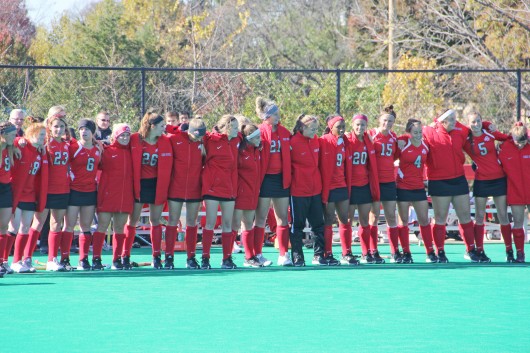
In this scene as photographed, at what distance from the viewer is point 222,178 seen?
37.6 ft

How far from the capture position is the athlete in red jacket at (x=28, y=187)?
10.8 meters

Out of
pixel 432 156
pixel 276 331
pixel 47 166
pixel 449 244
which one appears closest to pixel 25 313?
pixel 276 331

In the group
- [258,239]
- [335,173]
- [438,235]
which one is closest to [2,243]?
[258,239]

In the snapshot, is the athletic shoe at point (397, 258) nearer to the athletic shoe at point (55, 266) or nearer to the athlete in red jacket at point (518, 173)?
the athlete in red jacket at point (518, 173)

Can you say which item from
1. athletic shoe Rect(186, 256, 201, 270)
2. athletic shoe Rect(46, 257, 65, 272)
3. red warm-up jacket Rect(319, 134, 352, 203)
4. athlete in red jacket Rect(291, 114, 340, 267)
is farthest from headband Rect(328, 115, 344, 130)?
athletic shoe Rect(46, 257, 65, 272)

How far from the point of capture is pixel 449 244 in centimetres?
1576

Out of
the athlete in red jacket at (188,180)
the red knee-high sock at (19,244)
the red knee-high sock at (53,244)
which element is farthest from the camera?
the athlete in red jacket at (188,180)

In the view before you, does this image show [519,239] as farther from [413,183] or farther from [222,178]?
[222,178]

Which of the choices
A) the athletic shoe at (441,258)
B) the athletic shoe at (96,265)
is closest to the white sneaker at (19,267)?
the athletic shoe at (96,265)

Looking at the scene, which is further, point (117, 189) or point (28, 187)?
point (117, 189)

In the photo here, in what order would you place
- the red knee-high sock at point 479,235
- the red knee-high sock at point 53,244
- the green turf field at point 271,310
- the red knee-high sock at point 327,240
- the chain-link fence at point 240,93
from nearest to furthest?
1. the green turf field at point 271,310
2. the red knee-high sock at point 53,244
3. the red knee-high sock at point 327,240
4. the red knee-high sock at point 479,235
5. the chain-link fence at point 240,93

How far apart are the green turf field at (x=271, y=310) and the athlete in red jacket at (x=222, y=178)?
1.35ft

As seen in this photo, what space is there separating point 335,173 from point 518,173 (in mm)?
2269

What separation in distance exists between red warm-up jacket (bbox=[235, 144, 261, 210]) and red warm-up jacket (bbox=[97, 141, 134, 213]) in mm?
1273
